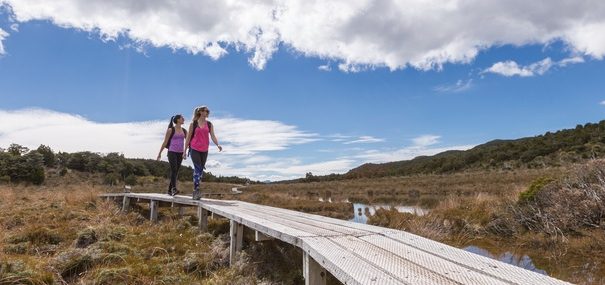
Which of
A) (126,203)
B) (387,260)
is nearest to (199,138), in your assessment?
(126,203)

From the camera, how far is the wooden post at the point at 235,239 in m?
5.74

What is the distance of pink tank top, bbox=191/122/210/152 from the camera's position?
352 inches

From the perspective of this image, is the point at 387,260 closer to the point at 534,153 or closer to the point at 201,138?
Result: the point at 201,138

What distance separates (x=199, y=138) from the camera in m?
8.99

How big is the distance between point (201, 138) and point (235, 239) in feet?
11.9

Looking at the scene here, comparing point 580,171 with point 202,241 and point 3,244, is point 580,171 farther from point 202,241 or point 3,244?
point 3,244

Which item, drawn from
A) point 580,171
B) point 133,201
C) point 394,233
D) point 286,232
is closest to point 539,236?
point 580,171

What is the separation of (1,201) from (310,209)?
10162mm

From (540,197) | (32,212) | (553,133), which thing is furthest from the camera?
(553,133)

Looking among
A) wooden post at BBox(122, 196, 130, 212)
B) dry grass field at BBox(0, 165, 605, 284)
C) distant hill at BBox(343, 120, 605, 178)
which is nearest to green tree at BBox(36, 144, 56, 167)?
distant hill at BBox(343, 120, 605, 178)

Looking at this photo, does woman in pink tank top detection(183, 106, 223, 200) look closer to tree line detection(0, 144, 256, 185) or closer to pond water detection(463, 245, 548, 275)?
pond water detection(463, 245, 548, 275)

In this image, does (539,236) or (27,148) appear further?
(27,148)

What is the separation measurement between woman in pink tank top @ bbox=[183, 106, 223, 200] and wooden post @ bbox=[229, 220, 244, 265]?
329cm

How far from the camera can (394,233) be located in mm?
4184
